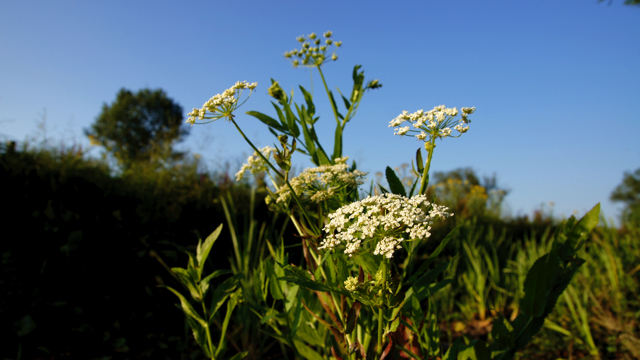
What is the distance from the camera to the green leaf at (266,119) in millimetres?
1300

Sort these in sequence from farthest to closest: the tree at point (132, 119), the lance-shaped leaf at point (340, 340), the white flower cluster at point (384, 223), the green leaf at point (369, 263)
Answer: the tree at point (132, 119) → the lance-shaped leaf at point (340, 340) → the green leaf at point (369, 263) → the white flower cluster at point (384, 223)

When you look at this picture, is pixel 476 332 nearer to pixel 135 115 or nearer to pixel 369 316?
pixel 369 316

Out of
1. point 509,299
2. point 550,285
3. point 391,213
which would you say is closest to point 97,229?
point 391,213

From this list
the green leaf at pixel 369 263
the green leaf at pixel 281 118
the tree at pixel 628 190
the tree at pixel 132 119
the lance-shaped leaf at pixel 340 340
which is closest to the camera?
the green leaf at pixel 369 263

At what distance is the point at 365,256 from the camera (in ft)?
3.31

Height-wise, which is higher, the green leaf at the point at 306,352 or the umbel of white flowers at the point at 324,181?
the umbel of white flowers at the point at 324,181

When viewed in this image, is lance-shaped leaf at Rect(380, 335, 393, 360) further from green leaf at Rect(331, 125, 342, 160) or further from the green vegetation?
green leaf at Rect(331, 125, 342, 160)

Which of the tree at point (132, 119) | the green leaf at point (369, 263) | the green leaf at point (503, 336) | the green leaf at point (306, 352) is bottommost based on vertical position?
the green leaf at point (503, 336)

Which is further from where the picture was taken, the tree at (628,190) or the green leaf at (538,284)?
the tree at (628,190)

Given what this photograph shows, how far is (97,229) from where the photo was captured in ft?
8.61

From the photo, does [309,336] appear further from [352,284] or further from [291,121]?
[291,121]

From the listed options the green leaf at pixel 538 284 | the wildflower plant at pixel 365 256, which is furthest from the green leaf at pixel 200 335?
the green leaf at pixel 538 284

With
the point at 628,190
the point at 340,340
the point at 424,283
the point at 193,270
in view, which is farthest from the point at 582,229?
the point at 628,190

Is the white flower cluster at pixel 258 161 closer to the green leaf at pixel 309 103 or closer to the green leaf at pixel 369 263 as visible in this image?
the green leaf at pixel 309 103
